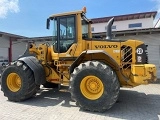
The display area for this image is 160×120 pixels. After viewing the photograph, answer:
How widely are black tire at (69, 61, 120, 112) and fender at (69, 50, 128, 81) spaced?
36 cm

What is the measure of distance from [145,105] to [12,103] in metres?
4.57

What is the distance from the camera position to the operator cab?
6225 mm

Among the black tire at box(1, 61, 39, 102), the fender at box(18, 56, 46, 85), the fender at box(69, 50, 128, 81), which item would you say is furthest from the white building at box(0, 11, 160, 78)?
the fender at box(69, 50, 128, 81)

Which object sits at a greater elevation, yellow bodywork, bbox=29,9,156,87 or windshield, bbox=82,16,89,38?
windshield, bbox=82,16,89,38

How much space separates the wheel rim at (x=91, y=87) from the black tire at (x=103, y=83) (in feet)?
0.30

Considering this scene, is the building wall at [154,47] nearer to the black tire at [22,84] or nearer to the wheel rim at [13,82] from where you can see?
the black tire at [22,84]

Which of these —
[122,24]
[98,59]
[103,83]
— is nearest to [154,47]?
[98,59]

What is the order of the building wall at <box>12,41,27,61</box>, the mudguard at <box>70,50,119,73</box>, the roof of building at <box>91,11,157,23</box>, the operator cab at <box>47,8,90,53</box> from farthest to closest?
the roof of building at <box>91,11,157,23</box>, the building wall at <box>12,41,27,61</box>, the operator cab at <box>47,8,90,53</box>, the mudguard at <box>70,50,119,73</box>

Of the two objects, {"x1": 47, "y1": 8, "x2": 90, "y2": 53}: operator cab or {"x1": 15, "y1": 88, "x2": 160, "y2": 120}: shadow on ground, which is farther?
{"x1": 47, "y1": 8, "x2": 90, "y2": 53}: operator cab

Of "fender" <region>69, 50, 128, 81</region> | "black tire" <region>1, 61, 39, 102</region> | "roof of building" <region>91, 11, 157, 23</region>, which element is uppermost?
"roof of building" <region>91, 11, 157, 23</region>

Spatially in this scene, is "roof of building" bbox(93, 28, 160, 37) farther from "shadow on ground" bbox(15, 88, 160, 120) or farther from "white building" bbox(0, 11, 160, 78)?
"shadow on ground" bbox(15, 88, 160, 120)

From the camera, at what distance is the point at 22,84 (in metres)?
6.41

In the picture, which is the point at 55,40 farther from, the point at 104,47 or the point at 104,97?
the point at 104,97

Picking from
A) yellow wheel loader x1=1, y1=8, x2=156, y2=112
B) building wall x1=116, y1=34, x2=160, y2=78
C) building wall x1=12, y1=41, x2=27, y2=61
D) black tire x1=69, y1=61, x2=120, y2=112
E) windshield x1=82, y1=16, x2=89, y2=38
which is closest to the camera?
black tire x1=69, y1=61, x2=120, y2=112
